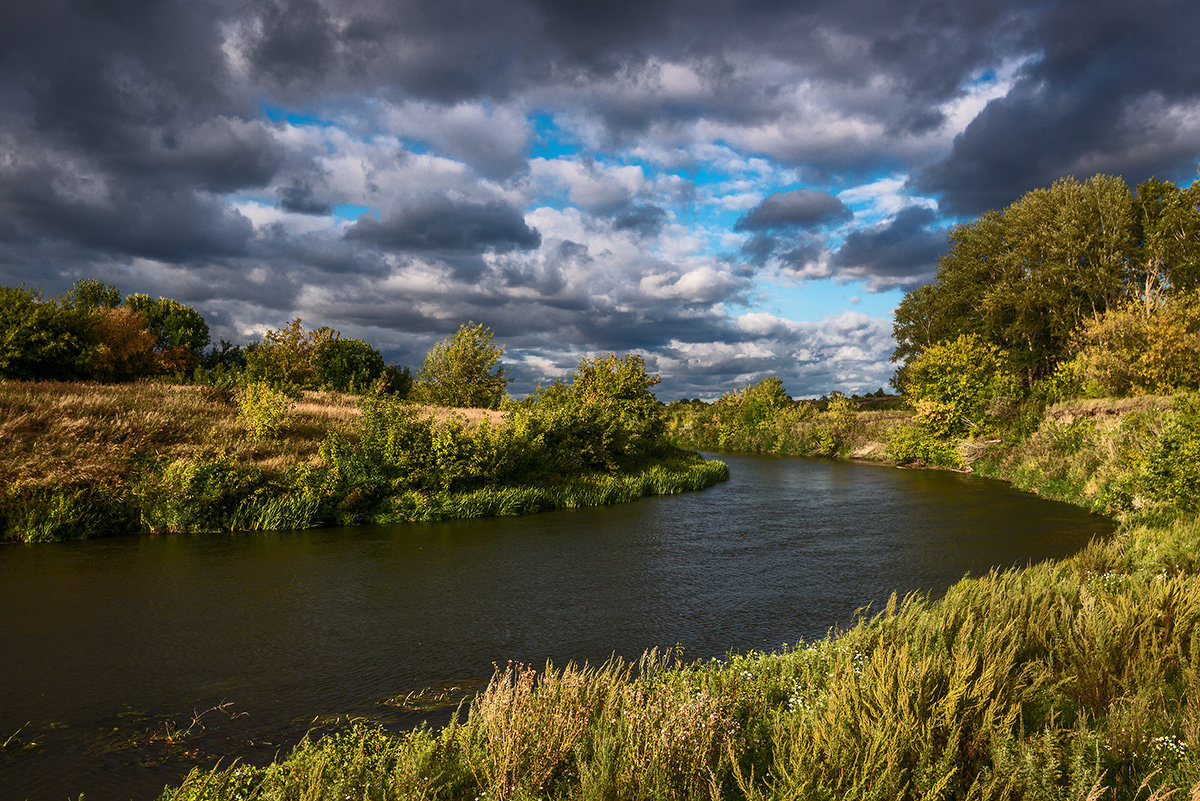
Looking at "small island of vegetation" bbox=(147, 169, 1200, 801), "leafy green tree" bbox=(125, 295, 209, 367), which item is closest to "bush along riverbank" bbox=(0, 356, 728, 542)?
"small island of vegetation" bbox=(147, 169, 1200, 801)

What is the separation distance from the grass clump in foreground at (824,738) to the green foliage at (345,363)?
48821 millimetres

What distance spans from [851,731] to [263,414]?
19.9 meters

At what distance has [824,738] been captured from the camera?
421 cm

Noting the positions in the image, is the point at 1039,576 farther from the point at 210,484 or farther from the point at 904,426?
the point at 904,426

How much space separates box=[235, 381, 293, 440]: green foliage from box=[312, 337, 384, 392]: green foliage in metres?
30.7

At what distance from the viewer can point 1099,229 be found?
39156 mm

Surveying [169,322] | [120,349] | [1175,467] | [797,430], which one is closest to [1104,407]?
[1175,467]

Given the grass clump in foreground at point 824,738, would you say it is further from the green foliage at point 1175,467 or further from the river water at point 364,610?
the green foliage at point 1175,467

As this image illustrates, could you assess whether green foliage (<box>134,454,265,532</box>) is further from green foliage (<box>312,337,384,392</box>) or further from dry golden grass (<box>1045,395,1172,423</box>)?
green foliage (<box>312,337,384,392</box>)

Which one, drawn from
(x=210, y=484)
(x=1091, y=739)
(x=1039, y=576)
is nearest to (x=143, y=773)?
(x=1091, y=739)

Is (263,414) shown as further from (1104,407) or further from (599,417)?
(1104,407)

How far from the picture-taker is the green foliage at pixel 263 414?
19766 millimetres

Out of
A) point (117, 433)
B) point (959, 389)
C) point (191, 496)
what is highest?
point (959, 389)

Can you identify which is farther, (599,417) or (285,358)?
(285,358)
